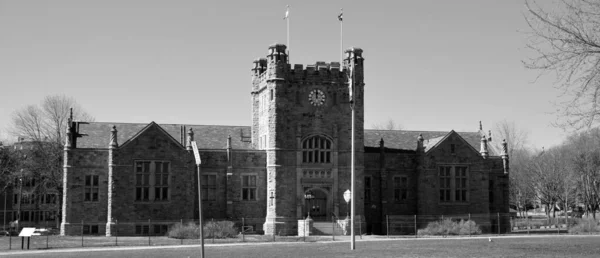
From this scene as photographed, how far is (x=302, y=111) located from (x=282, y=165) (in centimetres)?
414

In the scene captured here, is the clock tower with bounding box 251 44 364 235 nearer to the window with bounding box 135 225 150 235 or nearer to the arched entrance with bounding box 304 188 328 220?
the arched entrance with bounding box 304 188 328 220

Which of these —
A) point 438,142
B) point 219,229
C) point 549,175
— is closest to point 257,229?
point 219,229

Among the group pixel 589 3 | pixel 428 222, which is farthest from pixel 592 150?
pixel 589 3

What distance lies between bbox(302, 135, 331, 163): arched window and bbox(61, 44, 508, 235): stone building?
7 centimetres

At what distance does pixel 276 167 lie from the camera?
52562 millimetres

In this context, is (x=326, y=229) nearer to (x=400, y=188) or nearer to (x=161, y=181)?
(x=400, y=188)

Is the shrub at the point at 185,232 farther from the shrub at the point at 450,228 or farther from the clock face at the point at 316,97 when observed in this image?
the shrub at the point at 450,228

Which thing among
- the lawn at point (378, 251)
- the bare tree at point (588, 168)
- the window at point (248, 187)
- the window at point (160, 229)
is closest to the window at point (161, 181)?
the window at point (160, 229)

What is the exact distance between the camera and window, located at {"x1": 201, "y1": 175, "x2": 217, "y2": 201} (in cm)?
5378

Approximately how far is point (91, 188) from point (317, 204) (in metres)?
16.0

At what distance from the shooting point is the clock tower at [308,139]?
5269 cm

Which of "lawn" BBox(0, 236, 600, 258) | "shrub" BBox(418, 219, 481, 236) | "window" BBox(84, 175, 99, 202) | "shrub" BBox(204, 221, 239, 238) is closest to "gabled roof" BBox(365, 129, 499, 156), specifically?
"shrub" BBox(418, 219, 481, 236)

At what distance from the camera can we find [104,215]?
51312mm

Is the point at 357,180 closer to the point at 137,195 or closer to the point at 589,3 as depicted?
the point at 137,195
